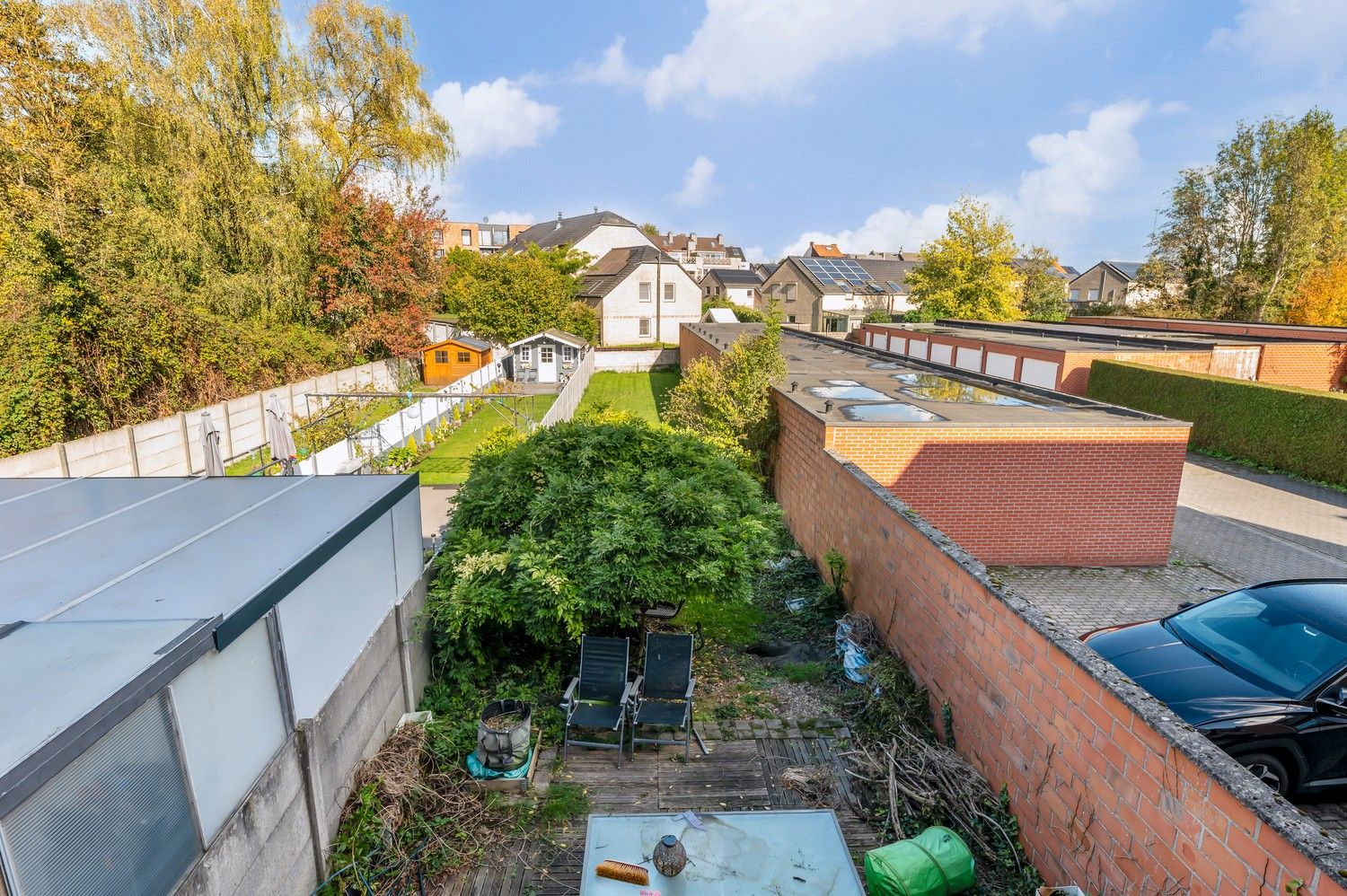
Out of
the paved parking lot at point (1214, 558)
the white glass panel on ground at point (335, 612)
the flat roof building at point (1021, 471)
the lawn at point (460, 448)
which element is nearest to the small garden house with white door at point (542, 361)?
the lawn at point (460, 448)

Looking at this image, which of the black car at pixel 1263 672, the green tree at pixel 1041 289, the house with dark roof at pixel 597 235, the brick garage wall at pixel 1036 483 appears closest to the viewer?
the black car at pixel 1263 672

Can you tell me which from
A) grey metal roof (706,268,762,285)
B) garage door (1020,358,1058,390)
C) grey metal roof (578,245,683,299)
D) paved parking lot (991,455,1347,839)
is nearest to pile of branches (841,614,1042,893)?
paved parking lot (991,455,1347,839)

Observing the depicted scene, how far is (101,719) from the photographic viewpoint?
8.75ft

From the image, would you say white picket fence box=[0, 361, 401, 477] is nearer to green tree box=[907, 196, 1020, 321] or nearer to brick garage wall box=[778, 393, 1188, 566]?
brick garage wall box=[778, 393, 1188, 566]

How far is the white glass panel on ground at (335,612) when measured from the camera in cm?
437

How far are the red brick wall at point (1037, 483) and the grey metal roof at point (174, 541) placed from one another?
6.78 meters

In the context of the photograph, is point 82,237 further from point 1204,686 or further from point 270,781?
point 1204,686

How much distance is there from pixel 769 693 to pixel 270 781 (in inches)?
178

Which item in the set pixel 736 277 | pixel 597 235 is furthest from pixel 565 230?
pixel 736 277

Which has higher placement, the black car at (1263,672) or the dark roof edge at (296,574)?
the dark roof edge at (296,574)

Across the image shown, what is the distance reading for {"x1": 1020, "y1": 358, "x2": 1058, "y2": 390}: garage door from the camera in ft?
68.9

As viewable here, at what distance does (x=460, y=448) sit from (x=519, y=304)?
18959 mm

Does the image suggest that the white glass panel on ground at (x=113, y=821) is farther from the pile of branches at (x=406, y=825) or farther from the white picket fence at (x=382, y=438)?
the white picket fence at (x=382, y=438)

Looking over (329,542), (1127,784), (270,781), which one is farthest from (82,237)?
(1127,784)
